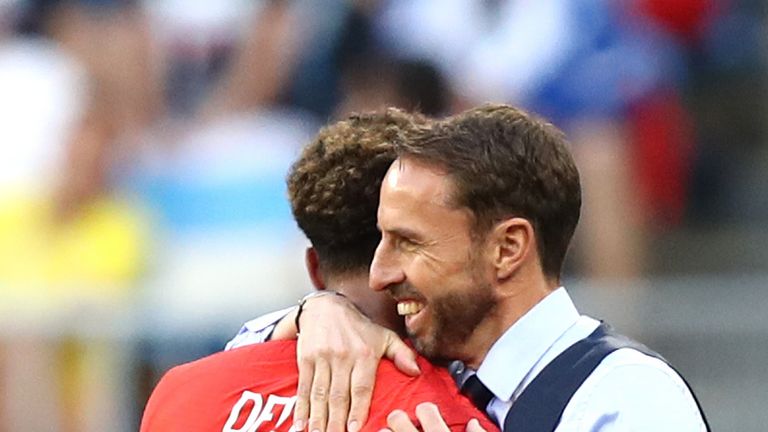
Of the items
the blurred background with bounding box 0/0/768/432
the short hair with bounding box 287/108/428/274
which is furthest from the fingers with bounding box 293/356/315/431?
the blurred background with bounding box 0/0/768/432

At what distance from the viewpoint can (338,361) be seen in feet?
10.7

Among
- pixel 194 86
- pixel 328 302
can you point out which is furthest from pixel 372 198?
pixel 194 86

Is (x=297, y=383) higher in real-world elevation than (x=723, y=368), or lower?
higher

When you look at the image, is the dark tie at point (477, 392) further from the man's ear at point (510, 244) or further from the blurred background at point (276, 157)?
the blurred background at point (276, 157)

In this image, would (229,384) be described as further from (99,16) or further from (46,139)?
(99,16)

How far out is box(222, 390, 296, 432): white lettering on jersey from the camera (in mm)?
3086

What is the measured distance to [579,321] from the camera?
10.7 ft

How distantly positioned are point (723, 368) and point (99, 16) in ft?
10.0

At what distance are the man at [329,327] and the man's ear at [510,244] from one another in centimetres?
23

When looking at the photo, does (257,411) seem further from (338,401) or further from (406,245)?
(406,245)

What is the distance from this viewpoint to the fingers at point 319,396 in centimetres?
312

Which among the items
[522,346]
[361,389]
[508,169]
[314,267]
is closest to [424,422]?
[361,389]

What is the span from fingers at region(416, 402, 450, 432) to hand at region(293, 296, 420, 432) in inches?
3.9

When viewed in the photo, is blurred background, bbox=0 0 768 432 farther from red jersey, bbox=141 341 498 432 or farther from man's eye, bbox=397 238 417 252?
man's eye, bbox=397 238 417 252
